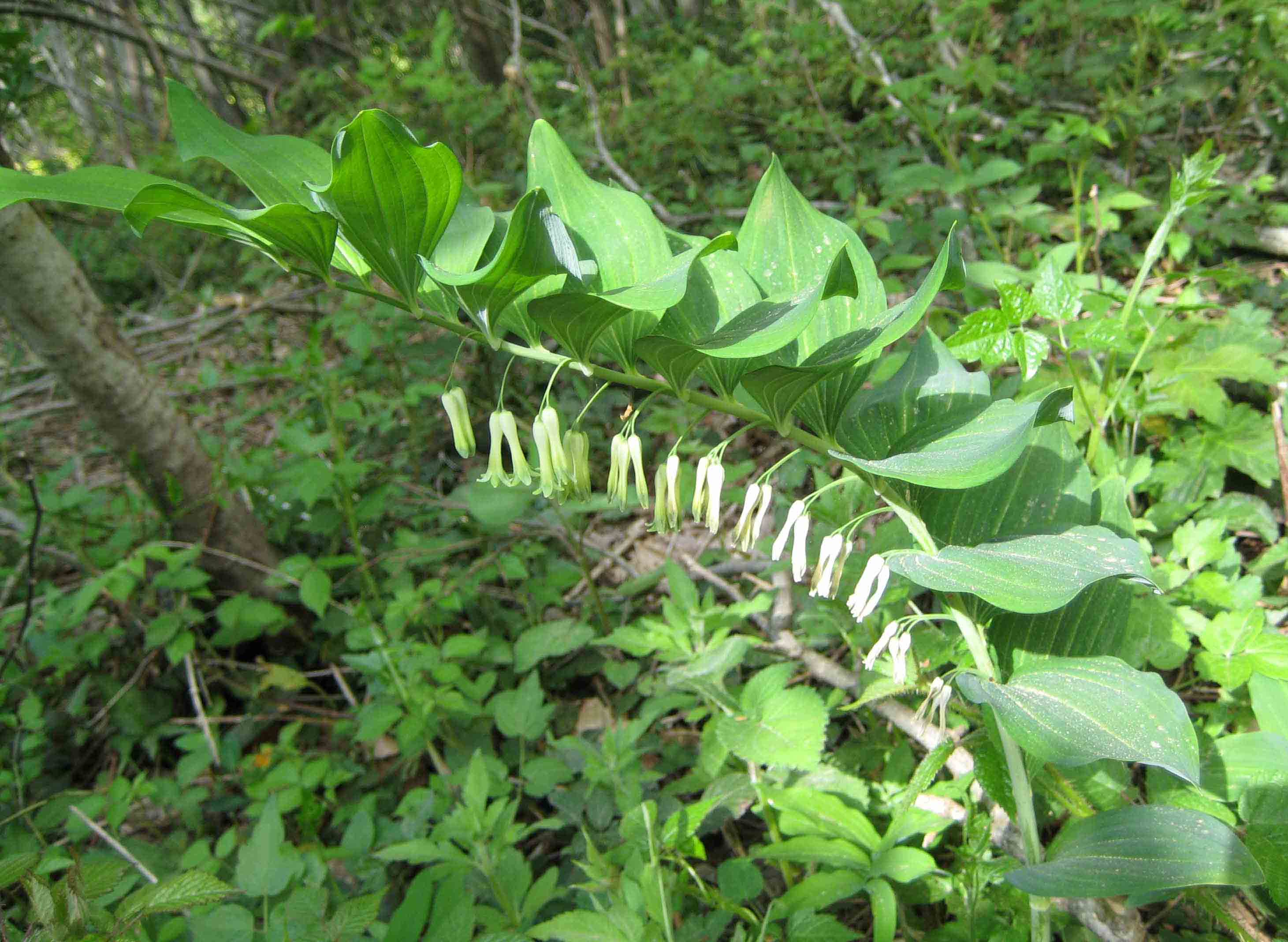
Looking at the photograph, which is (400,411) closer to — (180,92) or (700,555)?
(700,555)

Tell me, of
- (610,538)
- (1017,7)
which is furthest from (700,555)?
(1017,7)

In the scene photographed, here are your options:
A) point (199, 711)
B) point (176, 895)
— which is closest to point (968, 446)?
point (176, 895)

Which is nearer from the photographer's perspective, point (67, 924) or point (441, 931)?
point (67, 924)

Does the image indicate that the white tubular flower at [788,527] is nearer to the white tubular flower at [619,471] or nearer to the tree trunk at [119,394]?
the white tubular flower at [619,471]

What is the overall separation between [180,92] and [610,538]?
7.65 feet

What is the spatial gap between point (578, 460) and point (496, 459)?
0.42 ft

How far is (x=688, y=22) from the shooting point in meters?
8.73

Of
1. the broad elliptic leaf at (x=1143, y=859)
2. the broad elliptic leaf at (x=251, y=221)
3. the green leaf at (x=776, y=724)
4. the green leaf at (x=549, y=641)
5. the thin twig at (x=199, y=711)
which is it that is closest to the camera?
the broad elliptic leaf at (x=251, y=221)

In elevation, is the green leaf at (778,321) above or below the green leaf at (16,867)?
above

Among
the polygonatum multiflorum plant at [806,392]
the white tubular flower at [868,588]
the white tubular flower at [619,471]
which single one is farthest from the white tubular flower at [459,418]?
the white tubular flower at [868,588]

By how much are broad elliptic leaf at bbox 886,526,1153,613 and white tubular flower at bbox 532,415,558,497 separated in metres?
0.51

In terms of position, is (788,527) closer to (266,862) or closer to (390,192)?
(390,192)

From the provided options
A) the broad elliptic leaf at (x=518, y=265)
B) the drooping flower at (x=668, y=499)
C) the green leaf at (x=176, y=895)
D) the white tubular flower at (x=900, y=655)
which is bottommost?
the green leaf at (x=176, y=895)

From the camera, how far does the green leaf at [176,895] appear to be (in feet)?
3.31
